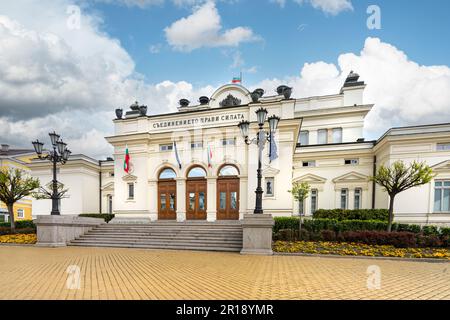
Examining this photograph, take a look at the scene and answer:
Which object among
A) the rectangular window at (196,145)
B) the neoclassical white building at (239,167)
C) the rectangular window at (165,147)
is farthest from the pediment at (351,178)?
the rectangular window at (165,147)

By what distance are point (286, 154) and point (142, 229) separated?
10.6 meters

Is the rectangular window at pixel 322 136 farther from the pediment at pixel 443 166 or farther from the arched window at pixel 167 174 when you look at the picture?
the arched window at pixel 167 174

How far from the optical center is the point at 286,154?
15.3 metres

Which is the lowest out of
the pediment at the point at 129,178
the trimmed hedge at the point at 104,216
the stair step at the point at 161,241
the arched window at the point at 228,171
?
the trimmed hedge at the point at 104,216

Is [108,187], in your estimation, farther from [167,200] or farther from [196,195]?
[196,195]

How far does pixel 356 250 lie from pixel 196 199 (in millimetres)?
10575

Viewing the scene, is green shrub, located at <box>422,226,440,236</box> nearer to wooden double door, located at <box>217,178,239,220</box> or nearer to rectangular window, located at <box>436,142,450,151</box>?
rectangular window, located at <box>436,142,450,151</box>

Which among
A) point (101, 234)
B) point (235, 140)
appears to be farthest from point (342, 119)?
point (101, 234)

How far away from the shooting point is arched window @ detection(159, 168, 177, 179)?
17.6 meters

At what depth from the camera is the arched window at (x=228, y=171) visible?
643 inches

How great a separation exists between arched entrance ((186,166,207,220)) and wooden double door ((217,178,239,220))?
46.2 inches

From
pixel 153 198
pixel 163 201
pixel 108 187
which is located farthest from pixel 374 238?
pixel 108 187

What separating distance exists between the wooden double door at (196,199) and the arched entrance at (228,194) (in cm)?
118

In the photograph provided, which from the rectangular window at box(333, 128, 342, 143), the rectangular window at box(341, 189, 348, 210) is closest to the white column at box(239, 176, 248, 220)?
the rectangular window at box(341, 189, 348, 210)
